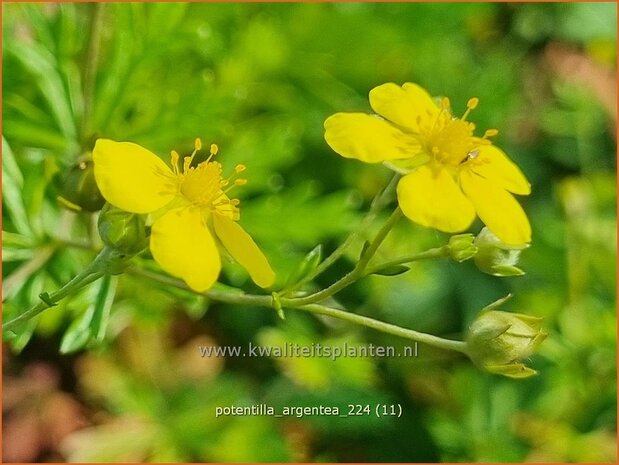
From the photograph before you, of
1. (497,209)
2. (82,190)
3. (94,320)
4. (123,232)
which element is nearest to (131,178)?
(123,232)

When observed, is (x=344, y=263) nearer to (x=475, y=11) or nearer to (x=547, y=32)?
(x=475, y=11)

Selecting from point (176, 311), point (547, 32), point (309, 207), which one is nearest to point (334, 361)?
point (309, 207)

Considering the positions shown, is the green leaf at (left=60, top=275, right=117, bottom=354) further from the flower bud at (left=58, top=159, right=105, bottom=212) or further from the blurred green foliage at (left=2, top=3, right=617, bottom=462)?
the blurred green foliage at (left=2, top=3, right=617, bottom=462)

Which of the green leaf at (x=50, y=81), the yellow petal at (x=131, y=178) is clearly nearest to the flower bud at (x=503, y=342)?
the yellow petal at (x=131, y=178)

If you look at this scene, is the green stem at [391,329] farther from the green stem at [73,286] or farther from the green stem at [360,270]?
the green stem at [73,286]

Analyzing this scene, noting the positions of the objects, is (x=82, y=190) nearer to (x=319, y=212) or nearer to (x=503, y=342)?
(x=503, y=342)
